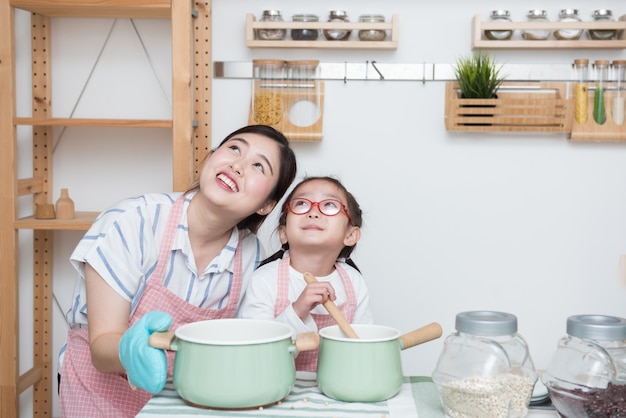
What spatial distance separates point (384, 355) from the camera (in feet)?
3.55

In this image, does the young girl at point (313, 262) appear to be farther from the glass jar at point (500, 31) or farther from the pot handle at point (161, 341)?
the glass jar at point (500, 31)

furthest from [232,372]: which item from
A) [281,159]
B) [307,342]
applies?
[281,159]

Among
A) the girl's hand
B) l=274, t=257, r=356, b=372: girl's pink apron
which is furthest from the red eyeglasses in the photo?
the girl's hand

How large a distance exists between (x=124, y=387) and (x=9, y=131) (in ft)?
3.16

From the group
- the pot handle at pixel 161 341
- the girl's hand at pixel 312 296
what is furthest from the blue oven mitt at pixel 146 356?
the girl's hand at pixel 312 296

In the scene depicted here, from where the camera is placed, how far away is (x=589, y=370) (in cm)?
100

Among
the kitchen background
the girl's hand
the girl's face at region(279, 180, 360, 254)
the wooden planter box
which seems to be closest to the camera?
the girl's hand

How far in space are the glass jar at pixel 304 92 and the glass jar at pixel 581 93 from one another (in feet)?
2.72

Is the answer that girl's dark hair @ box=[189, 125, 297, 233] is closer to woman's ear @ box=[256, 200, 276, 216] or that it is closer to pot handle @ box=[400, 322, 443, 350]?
woman's ear @ box=[256, 200, 276, 216]

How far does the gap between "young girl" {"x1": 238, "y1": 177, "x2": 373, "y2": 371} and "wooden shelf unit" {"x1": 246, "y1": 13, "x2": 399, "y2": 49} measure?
727mm

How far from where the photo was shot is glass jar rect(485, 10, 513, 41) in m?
2.29

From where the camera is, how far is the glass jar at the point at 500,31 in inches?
90.1

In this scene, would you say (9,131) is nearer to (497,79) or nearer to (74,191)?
(74,191)

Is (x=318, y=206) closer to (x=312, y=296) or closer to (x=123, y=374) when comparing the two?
(x=312, y=296)
